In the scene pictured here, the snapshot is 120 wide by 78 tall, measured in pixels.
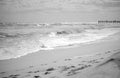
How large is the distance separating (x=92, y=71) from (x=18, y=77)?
2.83m

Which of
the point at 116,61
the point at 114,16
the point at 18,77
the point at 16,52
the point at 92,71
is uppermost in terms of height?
the point at 116,61

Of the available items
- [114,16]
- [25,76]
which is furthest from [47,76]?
[114,16]

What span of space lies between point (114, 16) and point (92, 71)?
115 metres

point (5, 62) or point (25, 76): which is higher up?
point (25, 76)

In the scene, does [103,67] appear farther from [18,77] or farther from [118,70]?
[18,77]

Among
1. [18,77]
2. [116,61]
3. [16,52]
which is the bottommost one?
[16,52]

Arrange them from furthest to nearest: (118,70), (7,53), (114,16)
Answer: (114,16) → (7,53) → (118,70)

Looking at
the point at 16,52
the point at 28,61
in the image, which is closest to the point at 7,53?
the point at 16,52

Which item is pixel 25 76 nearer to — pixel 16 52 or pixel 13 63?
pixel 13 63

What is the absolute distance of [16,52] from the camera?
27.5 ft

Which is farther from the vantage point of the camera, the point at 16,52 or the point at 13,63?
the point at 16,52

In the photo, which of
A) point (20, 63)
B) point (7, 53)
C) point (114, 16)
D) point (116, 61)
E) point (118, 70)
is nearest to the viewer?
point (118, 70)

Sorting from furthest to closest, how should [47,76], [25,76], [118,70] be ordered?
[25,76]
[47,76]
[118,70]

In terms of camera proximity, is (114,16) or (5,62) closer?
(5,62)
